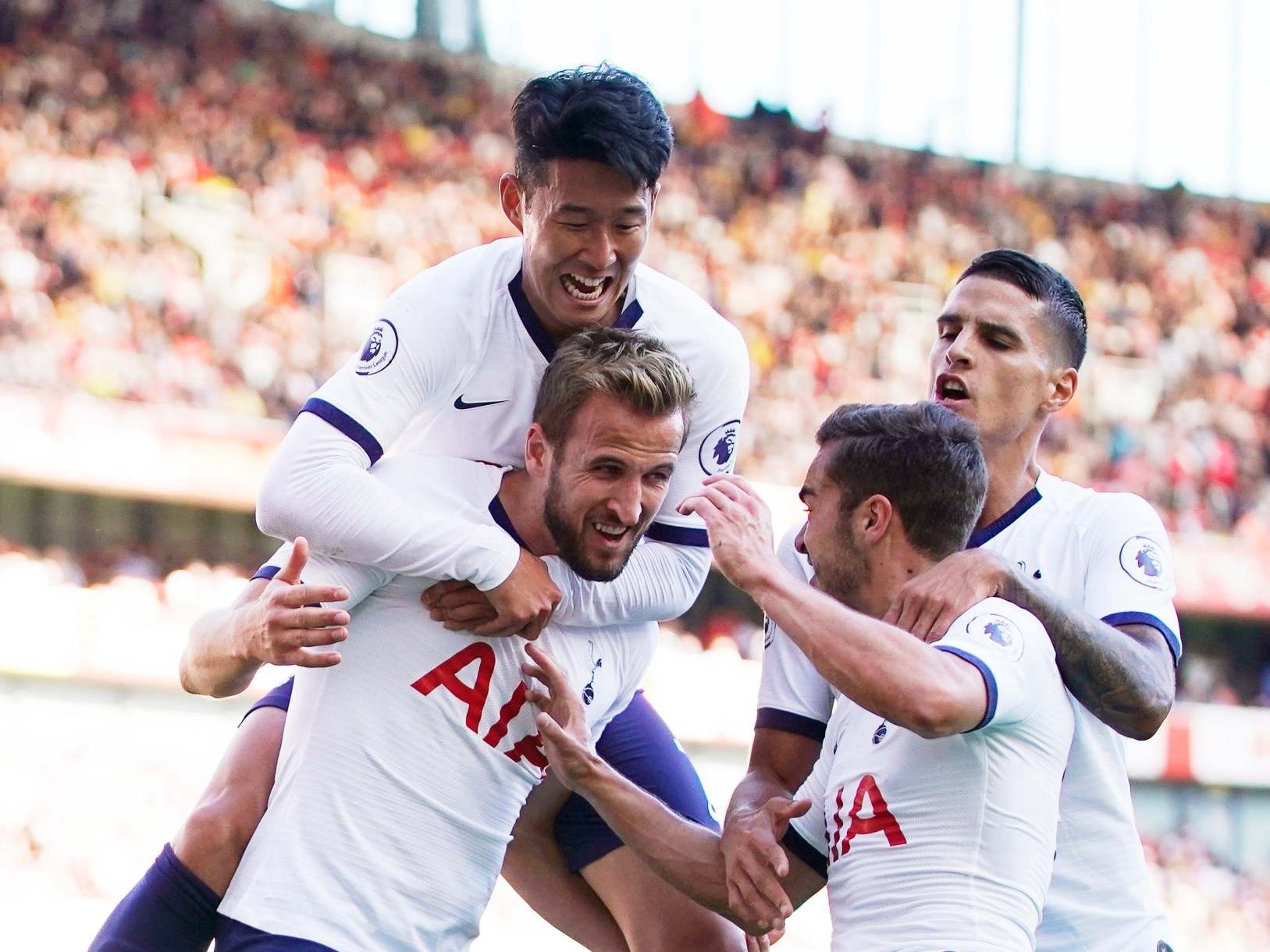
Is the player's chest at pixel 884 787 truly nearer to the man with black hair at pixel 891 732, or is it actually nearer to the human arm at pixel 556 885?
the man with black hair at pixel 891 732

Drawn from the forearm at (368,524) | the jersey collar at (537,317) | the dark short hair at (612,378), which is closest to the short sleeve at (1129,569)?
the dark short hair at (612,378)

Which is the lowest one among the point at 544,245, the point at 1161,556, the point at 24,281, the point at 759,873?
the point at 759,873

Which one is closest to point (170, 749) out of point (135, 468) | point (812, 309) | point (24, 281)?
point (135, 468)

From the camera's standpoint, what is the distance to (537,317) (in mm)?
4434

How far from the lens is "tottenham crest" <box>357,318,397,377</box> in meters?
4.17

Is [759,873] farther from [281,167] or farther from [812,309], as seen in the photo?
[812,309]

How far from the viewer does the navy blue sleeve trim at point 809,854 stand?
411 cm

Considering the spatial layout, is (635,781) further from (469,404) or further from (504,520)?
(469,404)

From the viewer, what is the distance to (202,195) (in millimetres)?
18234

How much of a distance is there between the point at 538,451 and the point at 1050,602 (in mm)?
1281

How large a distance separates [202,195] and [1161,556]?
15.5 metres

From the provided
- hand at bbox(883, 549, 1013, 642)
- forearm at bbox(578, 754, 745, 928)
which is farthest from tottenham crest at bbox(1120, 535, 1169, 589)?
forearm at bbox(578, 754, 745, 928)

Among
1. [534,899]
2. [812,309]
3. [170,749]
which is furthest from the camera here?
[812,309]

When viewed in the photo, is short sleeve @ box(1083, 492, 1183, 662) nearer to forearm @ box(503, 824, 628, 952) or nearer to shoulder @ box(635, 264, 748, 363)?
shoulder @ box(635, 264, 748, 363)
